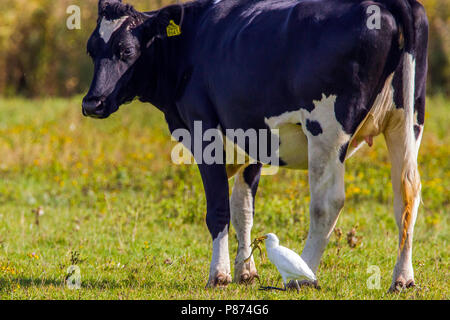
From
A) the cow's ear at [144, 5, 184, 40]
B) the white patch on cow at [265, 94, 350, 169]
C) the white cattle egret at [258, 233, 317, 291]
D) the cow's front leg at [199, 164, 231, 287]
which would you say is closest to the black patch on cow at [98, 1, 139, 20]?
the cow's ear at [144, 5, 184, 40]

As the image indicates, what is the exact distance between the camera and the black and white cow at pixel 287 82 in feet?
14.3

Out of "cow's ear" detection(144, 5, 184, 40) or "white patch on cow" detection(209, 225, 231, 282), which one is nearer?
"white patch on cow" detection(209, 225, 231, 282)

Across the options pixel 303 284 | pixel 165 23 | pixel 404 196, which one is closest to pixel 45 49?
pixel 165 23

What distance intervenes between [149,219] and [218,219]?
2.63m

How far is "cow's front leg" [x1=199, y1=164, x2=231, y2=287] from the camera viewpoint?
16.6 feet

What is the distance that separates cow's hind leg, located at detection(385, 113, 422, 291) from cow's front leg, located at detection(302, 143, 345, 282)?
0.42m

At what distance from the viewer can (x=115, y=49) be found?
532 centimetres

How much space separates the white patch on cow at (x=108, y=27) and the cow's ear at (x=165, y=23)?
205 mm

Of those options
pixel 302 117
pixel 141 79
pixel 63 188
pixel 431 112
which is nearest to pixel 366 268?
pixel 302 117

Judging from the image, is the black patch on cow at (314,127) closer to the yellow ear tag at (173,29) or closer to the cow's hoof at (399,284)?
the cow's hoof at (399,284)

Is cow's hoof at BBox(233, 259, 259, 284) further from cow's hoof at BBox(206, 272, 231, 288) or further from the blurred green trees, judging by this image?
the blurred green trees

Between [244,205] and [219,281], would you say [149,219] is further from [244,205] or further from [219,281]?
[219,281]

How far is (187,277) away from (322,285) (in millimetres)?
1055

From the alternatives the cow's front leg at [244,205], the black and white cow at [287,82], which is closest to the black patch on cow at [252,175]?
the cow's front leg at [244,205]
